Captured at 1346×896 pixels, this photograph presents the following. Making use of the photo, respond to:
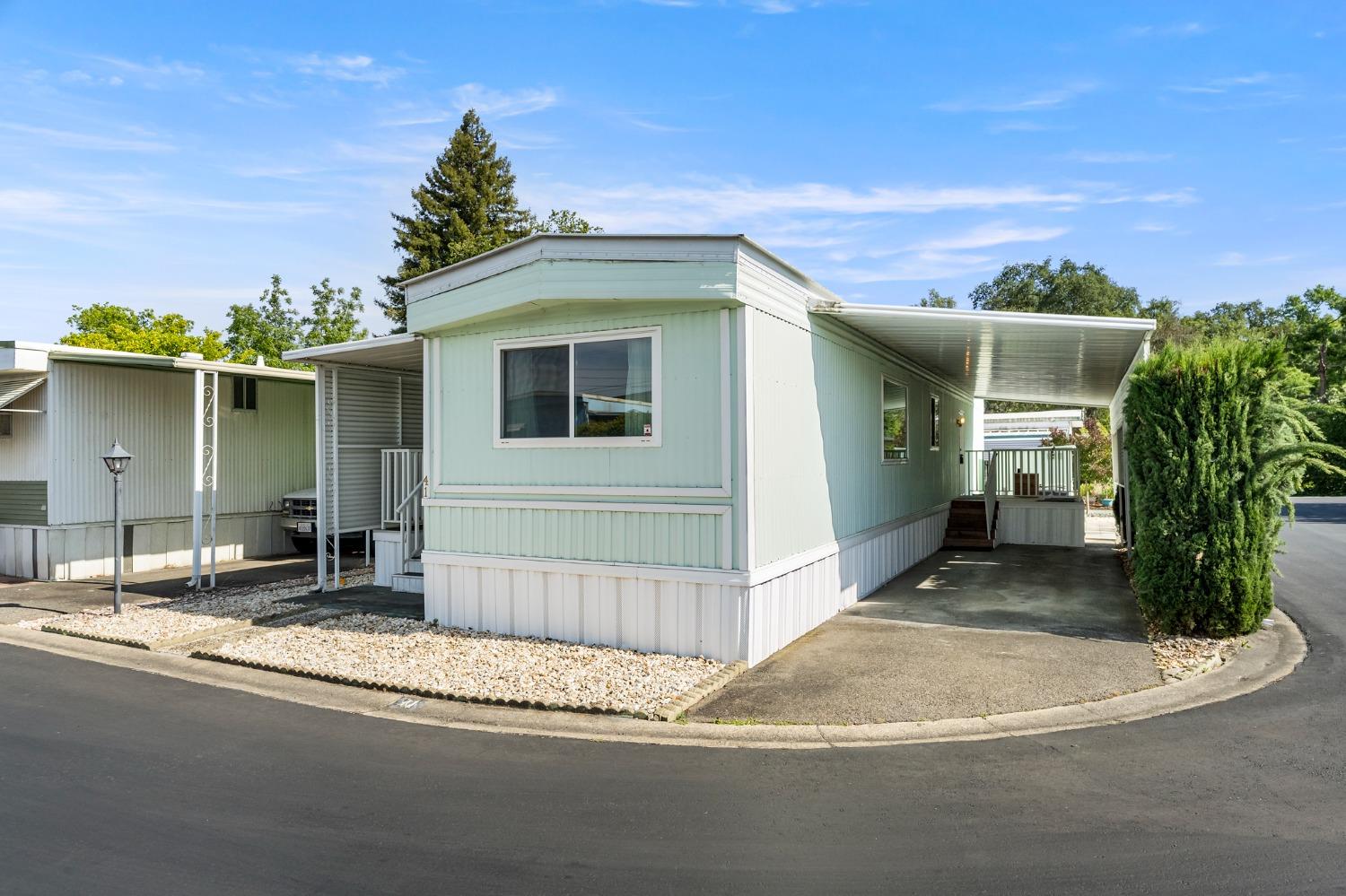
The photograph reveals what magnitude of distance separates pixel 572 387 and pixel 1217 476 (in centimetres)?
565

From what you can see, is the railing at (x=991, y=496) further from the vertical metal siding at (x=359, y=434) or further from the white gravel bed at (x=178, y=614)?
the white gravel bed at (x=178, y=614)

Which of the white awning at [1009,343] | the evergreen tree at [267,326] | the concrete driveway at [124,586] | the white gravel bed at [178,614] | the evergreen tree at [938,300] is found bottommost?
the concrete driveway at [124,586]

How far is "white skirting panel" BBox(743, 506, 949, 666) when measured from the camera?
693 cm

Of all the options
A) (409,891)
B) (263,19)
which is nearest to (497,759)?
(409,891)

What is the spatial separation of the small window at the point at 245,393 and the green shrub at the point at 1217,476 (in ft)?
44.2

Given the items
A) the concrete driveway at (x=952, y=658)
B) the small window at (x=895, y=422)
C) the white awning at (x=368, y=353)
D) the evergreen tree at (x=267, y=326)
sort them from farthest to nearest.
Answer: the evergreen tree at (x=267, y=326) < the small window at (x=895, y=422) < the white awning at (x=368, y=353) < the concrete driveway at (x=952, y=658)

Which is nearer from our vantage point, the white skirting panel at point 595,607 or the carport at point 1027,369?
the white skirting panel at point 595,607

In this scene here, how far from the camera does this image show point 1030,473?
648 inches

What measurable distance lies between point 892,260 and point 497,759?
33.3 meters

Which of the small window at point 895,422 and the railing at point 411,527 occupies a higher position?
the small window at point 895,422

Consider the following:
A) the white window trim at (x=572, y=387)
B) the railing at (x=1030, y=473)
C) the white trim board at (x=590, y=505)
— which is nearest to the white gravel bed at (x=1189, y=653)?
the white trim board at (x=590, y=505)

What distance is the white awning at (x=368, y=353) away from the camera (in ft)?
32.3

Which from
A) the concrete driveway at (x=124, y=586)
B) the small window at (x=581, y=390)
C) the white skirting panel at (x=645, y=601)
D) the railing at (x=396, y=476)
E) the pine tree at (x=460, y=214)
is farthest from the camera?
the pine tree at (x=460, y=214)

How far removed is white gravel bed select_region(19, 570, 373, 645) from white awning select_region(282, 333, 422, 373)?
3026 millimetres
